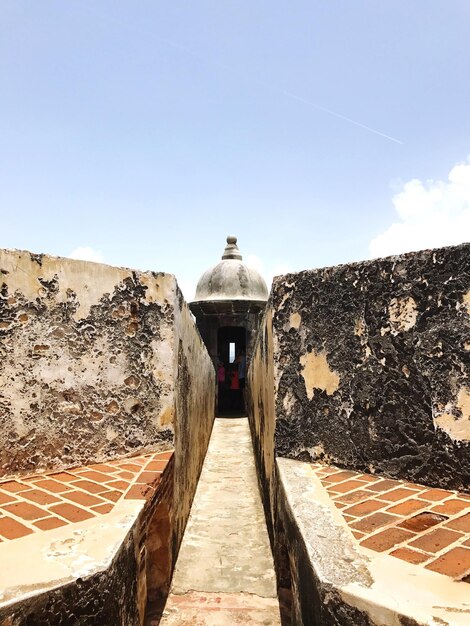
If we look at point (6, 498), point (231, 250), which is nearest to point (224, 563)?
point (6, 498)

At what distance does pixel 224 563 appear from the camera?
2.83 meters

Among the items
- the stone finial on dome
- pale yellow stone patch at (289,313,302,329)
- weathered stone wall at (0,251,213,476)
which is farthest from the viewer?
the stone finial on dome

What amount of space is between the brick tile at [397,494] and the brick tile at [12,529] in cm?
136

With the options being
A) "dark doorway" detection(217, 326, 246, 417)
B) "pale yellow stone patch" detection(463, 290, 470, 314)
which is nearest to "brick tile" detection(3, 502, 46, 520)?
"pale yellow stone patch" detection(463, 290, 470, 314)

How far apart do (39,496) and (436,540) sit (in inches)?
60.5

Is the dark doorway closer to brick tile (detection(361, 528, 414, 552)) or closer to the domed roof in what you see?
the domed roof

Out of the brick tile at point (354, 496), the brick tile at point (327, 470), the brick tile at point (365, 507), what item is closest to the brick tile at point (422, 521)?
the brick tile at point (365, 507)

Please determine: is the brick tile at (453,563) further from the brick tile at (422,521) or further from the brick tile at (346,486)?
the brick tile at (346,486)

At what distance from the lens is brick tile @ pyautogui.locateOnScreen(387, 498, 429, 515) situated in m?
1.66

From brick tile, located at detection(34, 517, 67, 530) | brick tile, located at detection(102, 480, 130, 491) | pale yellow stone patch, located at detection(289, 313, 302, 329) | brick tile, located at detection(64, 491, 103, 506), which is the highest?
pale yellow stone patch, located at detection(289, 313, 302, 329)

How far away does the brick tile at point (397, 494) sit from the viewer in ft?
5.98

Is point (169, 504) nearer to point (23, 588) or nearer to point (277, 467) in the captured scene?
point (277, 467)

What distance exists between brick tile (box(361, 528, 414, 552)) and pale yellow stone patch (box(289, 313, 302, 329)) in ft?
4.23

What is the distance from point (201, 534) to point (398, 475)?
1843 mm
